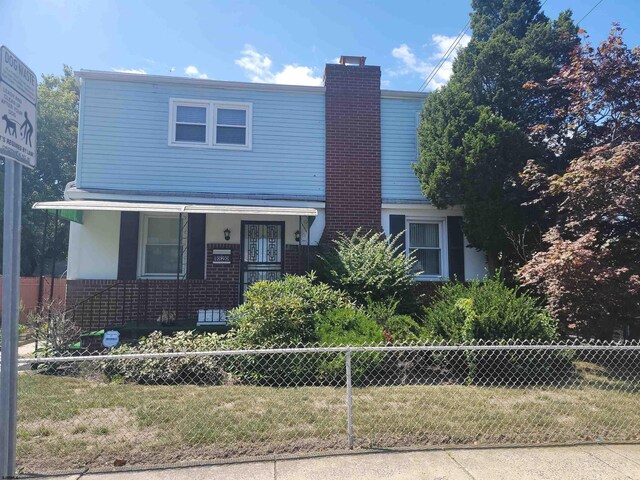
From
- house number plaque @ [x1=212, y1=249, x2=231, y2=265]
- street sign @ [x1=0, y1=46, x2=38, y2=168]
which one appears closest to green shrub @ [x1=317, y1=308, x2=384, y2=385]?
house number plaque @ [x1=212, y1=249, x2=231, y2=265]

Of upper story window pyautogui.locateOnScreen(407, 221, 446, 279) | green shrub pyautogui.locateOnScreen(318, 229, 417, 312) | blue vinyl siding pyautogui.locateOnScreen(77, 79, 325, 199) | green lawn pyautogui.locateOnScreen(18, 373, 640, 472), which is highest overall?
blue vinyl siding pyautogui.locateOnScreen(77, 79, 325, 199)

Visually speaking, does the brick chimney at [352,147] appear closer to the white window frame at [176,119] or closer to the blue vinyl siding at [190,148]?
the blue vinyl siding at [190,148]

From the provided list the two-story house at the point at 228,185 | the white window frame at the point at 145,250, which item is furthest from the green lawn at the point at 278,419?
the white window frame at the point at 145,250

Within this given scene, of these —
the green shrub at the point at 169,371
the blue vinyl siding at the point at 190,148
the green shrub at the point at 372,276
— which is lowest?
the green shrub at the point at 169,371

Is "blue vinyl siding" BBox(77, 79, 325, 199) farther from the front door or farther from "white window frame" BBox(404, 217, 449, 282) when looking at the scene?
"white window frame" BBox(404, 217, 449, 282)

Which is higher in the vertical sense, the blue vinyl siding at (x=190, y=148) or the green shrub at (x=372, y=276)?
the blue vinyl siding at (x=190, y=148)

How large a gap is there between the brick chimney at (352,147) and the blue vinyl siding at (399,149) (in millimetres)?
209

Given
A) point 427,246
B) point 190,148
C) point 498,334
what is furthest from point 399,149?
point 498,334

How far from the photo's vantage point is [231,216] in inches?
405

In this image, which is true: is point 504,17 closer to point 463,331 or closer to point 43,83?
point 463,331

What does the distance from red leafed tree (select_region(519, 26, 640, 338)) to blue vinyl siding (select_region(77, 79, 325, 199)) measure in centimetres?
509

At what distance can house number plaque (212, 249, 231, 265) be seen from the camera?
→ 10188mm

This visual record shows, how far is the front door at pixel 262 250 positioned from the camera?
10352 mm

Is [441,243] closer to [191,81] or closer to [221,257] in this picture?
[221,257]
